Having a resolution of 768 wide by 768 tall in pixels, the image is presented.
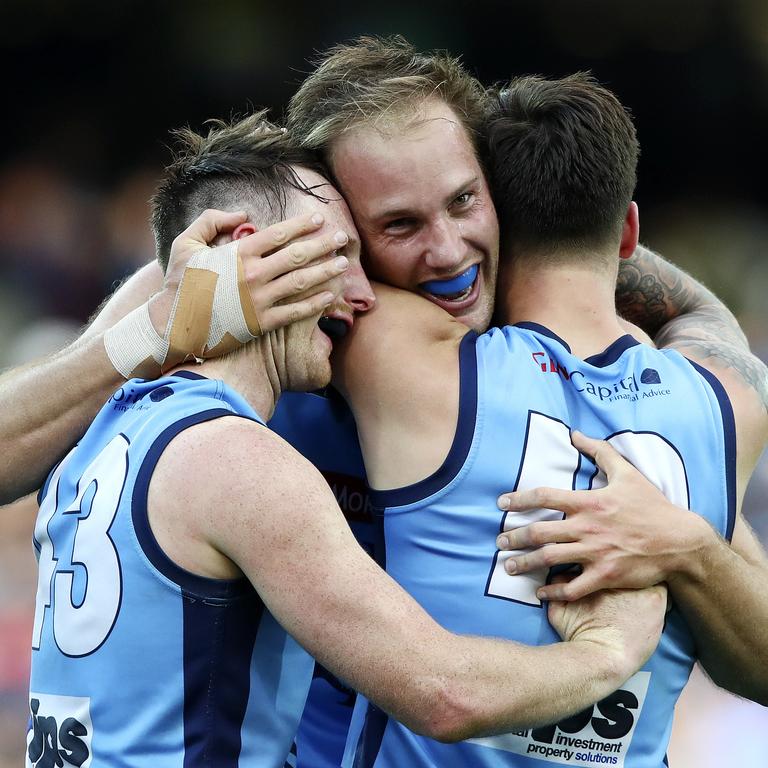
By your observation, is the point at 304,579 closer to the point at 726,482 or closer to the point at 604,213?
the point at 726,482

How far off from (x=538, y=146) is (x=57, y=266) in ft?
24.9

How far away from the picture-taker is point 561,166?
11.1 ft

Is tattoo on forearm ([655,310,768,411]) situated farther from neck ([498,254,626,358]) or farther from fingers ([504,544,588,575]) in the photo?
fingers ([504,544,588,575])

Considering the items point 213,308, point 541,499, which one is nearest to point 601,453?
point 541,499

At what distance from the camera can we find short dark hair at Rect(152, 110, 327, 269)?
3.33m

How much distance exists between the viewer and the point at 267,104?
10.9 m

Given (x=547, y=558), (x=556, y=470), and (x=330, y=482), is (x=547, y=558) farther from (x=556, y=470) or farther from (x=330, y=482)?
(x=330, y=482)

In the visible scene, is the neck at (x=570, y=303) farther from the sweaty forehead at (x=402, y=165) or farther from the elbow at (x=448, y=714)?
the elbow at (x=448, y=714)

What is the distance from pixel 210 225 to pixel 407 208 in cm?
66

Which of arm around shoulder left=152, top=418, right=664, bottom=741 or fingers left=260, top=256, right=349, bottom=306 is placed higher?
fingers left=260, top=256, right=349, bottom=306

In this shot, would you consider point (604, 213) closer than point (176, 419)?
No

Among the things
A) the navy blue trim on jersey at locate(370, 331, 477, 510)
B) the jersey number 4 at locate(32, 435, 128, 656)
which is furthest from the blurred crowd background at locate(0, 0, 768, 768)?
the navy blue trim on jersey at locate(370, 331, 477, 510)

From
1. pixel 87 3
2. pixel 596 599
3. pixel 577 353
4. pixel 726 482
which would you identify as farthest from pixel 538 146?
pixel 87 3

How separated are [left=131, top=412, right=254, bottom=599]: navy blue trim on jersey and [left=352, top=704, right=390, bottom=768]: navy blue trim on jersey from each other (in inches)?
27.9
